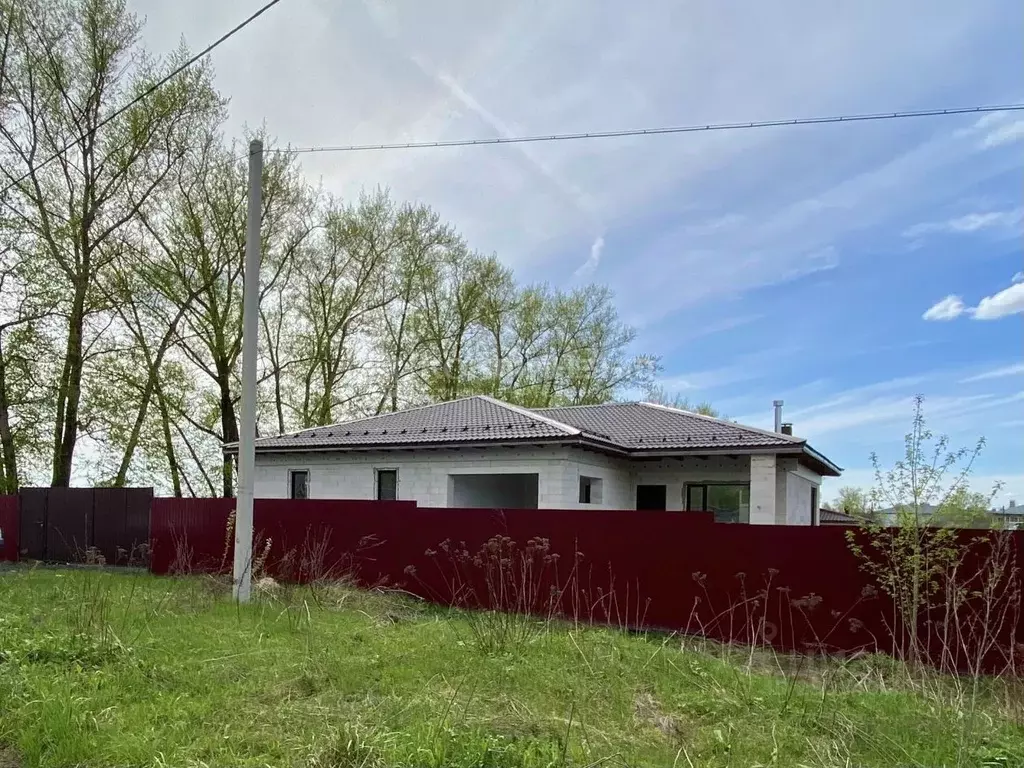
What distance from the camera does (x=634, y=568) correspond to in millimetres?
9641

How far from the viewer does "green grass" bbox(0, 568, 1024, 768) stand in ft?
12.6

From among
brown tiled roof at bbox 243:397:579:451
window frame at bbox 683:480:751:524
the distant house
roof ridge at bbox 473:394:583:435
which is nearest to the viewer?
the distant house

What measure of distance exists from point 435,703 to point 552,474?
33.0 feet

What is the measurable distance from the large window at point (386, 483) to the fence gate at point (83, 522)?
15.8 ft

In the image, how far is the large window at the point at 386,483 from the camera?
16.7 meters

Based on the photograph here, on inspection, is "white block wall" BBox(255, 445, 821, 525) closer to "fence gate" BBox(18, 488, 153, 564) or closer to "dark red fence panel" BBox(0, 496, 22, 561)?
"fence gate" BBox(18, 488, 153, 564)

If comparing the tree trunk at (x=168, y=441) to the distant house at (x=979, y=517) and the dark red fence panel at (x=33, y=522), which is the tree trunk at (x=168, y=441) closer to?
the dark red fence panel at (x=33, y=522)

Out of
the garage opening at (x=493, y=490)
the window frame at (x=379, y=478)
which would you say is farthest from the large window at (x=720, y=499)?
the window frame at (x=379, y=478)

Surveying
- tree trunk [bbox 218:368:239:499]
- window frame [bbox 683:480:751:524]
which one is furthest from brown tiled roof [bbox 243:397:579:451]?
tree trunk [bbox 218:368:239:499]

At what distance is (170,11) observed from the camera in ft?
34.1

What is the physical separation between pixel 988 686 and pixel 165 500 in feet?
46.2

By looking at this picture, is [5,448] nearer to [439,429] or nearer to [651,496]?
[439,429]

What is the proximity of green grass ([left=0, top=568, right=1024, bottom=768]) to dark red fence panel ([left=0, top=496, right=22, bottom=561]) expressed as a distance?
13329mm

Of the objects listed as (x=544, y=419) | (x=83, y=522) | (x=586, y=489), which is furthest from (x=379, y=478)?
(x=83, y=522)
